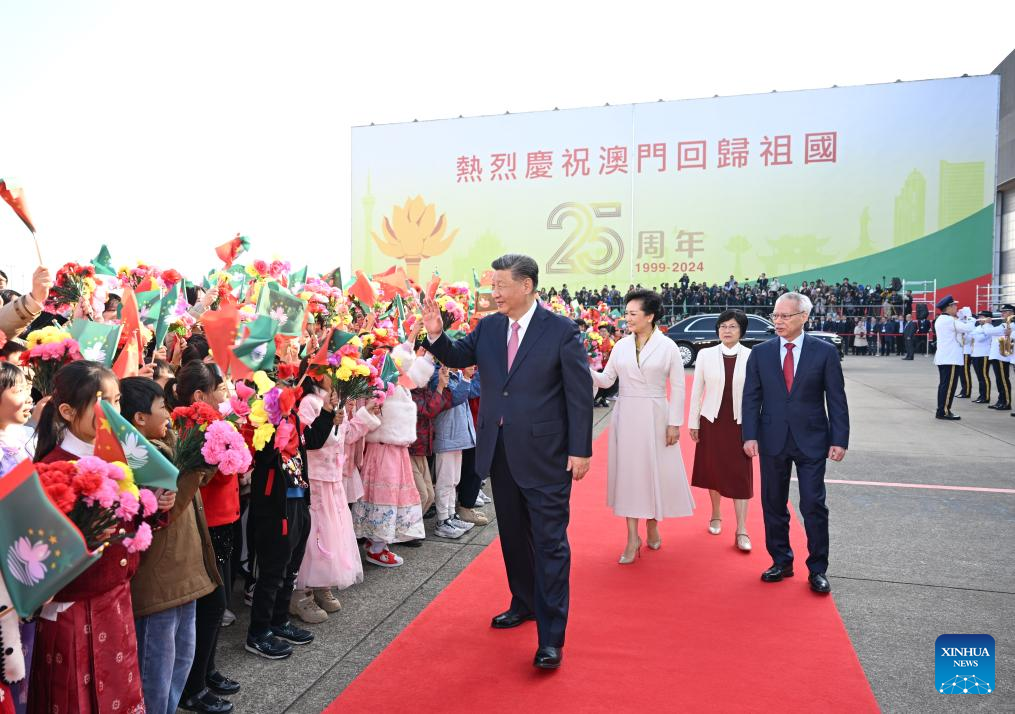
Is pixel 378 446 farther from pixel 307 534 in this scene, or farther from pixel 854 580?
pixel 854 580

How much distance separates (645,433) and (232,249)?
3.25 meters

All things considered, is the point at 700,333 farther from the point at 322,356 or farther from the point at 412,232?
the point at 322,356

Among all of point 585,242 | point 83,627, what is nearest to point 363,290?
point 83,627

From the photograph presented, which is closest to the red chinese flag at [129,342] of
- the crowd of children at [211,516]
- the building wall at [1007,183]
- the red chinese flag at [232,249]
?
the crowd of children at [211,516]

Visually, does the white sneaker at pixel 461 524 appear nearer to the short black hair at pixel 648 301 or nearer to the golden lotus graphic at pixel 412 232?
the short black hair at pixel 648 301

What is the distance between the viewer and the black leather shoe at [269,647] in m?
3.21

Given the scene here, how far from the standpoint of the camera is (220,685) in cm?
290

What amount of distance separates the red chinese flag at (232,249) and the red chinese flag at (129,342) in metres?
1.86

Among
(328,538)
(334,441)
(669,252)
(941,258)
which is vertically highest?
(669,252)

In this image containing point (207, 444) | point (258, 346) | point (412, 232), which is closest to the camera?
point (207, 444)

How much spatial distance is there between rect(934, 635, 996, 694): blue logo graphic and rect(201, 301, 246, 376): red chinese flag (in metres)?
3.10

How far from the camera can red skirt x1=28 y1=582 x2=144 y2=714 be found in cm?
205

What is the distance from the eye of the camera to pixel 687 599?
3951 mm

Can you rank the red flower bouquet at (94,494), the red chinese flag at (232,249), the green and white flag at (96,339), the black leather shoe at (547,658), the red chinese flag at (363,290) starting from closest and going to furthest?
the red flower bouquet at (94,494)
the green and white flag at (96,339)
the black leather shoe at (547,658)
the red chinese flag at (363,290)
the red chinese flag at (232,249)
